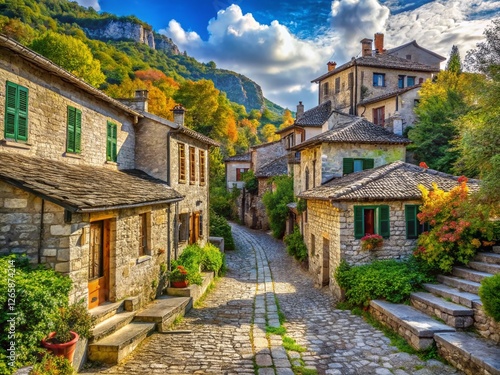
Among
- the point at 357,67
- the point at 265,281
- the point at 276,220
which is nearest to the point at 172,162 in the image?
the point at 265,281

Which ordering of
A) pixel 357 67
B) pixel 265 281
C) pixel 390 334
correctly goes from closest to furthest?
pixel 390 334 < pixel 265 281 < pixel 357 67

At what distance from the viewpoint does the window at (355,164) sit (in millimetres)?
17359

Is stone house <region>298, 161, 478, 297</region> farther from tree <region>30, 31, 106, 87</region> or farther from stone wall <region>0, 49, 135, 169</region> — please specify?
tree <region>30, 31, 106, 87</region>

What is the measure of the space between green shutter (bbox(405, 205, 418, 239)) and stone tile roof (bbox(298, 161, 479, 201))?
0.41 metres

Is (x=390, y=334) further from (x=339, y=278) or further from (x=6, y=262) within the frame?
(x=6, y=262)

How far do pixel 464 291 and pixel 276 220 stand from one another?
17.9 meters

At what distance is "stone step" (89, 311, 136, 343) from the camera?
7.24 meters

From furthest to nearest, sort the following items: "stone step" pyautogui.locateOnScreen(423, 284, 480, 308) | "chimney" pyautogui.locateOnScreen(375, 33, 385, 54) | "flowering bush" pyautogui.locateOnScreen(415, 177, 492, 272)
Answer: "chimney" pyautogui.locateOnScreen(375, 33, 385, 54)
"flowering bush" pyautogui.locateOnScreen(415, 177, 492, 272)
"stone step" pyautogui.locateOnScreen(423, 284, 480, 308)

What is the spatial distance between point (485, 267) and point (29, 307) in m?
11.8

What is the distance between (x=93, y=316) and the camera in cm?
755

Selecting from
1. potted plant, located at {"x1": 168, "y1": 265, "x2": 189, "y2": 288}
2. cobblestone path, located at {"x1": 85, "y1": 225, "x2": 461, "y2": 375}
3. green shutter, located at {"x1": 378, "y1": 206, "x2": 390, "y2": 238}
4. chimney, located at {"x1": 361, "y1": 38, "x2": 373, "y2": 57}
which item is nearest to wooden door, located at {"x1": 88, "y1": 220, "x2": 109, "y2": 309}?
cobblestone path, located at {"x1": 85, "y1": 225, "x2": 461, "y2": 375}

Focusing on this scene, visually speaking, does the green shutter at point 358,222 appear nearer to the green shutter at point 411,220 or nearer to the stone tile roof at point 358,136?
the green shutter at point 411,220

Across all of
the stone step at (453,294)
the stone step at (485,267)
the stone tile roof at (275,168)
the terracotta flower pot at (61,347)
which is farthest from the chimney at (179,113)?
the stone tile roof at (275,168)

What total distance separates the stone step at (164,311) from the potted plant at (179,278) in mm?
669
